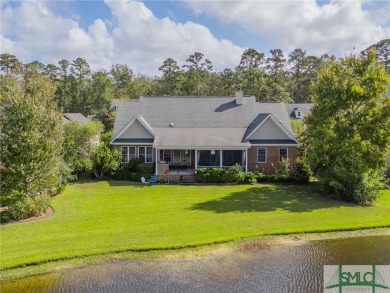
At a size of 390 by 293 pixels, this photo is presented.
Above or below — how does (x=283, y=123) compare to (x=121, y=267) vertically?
above

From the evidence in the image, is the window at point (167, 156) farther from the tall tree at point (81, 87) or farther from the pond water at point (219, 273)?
the tall tree at point (81, 87)

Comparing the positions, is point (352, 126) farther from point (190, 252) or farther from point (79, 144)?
point (79, 144)

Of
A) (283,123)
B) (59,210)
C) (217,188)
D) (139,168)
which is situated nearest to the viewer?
(59,210)

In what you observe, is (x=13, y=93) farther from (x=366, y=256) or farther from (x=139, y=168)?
(x=366, y=256)

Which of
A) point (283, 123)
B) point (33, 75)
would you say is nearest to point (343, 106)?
point (283, 123)

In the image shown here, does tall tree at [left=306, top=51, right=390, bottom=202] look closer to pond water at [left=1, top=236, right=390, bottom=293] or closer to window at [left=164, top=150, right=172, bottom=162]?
pond water at [left=1, top=236, right=390, bottom=293]

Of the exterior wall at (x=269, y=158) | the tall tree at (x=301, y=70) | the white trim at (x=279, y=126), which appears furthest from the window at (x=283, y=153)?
the tall tree at (x=301, y=70)
